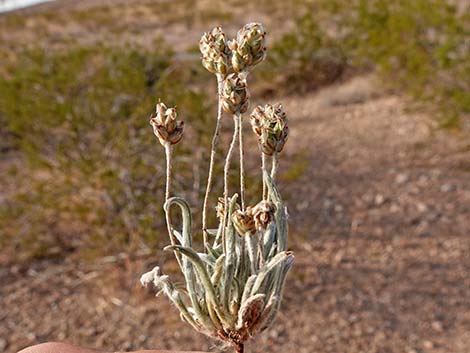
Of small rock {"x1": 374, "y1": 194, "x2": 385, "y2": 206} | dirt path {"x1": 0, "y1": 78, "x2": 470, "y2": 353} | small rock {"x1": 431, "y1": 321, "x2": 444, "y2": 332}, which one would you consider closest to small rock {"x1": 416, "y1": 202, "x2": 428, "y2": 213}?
dirt path {"x1": 0, "y1": 78, "x2": 470, "y2": 353}

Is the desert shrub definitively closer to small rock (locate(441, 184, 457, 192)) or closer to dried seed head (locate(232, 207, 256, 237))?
small rock (locate(441, 184, 457, 192))

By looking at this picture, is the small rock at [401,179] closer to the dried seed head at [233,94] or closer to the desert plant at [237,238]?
the desert plant at [237,238]

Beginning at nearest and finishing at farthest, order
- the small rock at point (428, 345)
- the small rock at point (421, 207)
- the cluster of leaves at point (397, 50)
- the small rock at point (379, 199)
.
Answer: the small rock at point (428, 345) → the small rock at point (421, 207) → the small rock at point (379, 199) → the cluster of leaves at point (397, 50)

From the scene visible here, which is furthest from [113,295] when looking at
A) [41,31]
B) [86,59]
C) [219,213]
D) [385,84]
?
[41,31]

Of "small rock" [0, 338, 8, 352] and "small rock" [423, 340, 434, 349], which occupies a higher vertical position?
"small rock" [0, 338, 8, 352]

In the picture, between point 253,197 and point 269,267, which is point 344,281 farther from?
point 269,267

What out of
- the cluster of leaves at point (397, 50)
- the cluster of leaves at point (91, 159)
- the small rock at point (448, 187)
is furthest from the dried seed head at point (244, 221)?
the cluster of leaves at point (397, 50)
